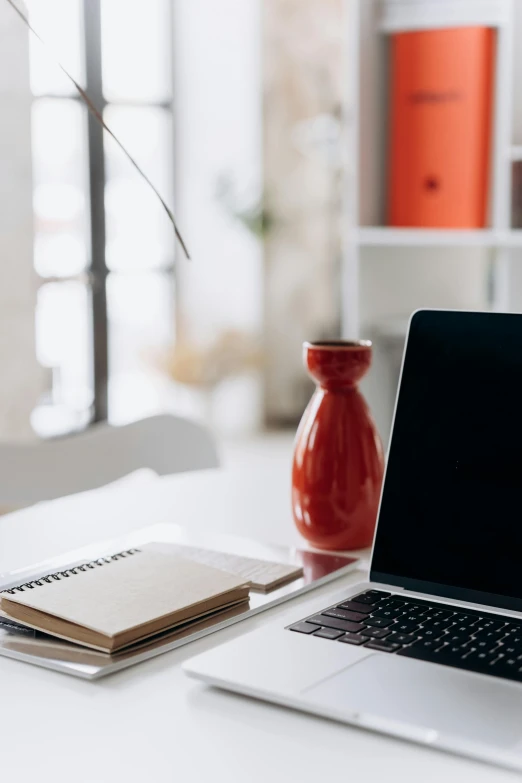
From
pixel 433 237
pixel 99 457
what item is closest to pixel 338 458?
pixel 99 457

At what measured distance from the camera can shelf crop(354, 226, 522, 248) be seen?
2268 millimetres

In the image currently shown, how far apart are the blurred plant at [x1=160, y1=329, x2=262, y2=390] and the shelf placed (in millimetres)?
2734

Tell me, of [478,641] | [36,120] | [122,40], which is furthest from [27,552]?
[122,40]

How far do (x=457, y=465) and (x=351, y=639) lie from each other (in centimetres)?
19

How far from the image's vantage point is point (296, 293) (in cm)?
544

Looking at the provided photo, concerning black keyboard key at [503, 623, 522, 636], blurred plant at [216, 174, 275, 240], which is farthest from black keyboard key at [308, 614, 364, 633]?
blurred plant at [216, 174, 275, 240]

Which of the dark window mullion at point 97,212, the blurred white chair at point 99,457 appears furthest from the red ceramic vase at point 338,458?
the dark window mullion at point 97,212

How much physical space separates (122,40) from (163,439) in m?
3.78

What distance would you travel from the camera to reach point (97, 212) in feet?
16.3

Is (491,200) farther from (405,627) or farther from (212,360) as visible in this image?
(212,360)

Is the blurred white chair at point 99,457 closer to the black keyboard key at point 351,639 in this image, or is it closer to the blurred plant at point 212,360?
the black keyboard key at point 351,639

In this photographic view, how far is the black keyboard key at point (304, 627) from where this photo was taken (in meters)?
0.81

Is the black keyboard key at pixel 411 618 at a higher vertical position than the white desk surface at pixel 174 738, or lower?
higher

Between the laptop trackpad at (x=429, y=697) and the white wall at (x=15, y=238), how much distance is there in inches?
126
